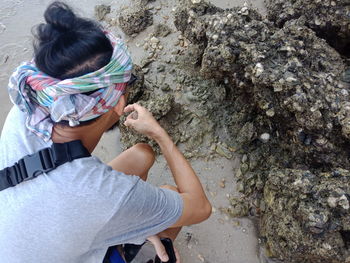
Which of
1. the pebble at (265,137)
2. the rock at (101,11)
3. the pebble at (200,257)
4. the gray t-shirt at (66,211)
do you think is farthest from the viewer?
the rock at (101,11)

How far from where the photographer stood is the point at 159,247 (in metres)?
1.71

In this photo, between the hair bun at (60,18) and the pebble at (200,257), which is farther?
the pebble at (200,257)

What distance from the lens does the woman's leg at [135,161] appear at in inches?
79.0

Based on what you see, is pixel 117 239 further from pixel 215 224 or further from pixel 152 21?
pixel 152 21

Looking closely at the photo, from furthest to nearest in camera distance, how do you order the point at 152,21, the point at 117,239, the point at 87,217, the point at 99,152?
the point at 152,21, the point at 99,152, the point at 117,239, the point at 87,217

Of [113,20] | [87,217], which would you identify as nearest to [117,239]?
[87,217]

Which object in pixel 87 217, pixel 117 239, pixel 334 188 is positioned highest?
pixel 87 217

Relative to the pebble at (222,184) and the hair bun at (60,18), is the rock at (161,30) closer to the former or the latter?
the pebble at (222,184)

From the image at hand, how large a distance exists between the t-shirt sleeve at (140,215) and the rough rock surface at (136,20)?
2307mm

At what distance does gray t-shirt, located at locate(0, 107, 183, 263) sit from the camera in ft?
3.84

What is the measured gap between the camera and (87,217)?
3.89 feet

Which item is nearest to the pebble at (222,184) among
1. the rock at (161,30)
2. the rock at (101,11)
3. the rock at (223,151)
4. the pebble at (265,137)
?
the rock at (223,151)

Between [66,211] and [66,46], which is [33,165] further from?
[66,46]

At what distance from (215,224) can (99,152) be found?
1122 millimetres
